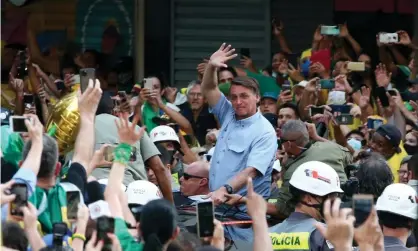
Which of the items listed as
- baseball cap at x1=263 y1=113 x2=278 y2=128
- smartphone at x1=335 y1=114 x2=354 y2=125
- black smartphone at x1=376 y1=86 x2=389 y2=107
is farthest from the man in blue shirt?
black smartphone at x1=376 y1=86 x2=389 y2=107

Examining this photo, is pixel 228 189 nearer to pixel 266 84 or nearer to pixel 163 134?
pixel 163 134

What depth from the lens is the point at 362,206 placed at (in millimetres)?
6152

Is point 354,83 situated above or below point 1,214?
below

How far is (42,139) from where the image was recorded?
6840 mm

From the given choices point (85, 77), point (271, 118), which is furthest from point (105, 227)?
point (271, 118)

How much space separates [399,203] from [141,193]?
1.61 metres

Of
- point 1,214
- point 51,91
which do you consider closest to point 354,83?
point 51,91

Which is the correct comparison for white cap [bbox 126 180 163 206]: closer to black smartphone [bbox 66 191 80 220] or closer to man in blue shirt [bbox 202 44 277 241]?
man in blue shirt [bbox 202 44 277 241]

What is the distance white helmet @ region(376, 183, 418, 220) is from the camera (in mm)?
7805

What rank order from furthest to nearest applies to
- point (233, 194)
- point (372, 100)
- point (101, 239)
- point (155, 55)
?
point (155, 55) → point (372, 100) → point (233, 194) → point (101, 239)

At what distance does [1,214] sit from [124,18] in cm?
1067

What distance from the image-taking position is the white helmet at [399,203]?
780cm

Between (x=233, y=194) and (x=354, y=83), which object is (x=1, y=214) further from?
(x=354, y=83)

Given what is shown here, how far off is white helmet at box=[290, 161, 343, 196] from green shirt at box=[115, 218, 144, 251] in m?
2.14
